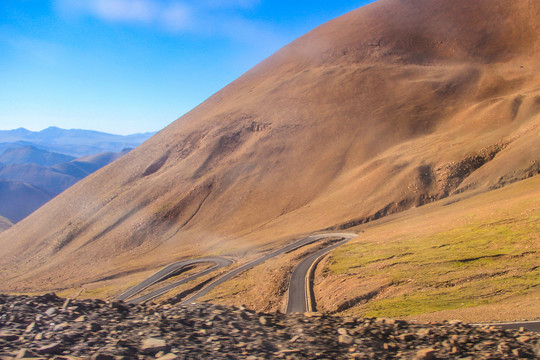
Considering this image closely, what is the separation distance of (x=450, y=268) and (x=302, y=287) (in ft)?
42.3

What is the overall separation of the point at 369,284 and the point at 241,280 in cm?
1530

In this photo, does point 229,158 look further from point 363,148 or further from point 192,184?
point 363,148

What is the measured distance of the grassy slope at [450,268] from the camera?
88.0 feet

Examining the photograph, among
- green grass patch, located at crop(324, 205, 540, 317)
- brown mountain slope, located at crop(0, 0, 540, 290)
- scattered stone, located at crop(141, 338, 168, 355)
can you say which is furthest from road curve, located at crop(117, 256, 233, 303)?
scattered stone, located at crop(141, 338, 168, 355)

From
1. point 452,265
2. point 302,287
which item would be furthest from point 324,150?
point 452,265

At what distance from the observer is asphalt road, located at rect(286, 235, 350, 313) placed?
32812 millimetres

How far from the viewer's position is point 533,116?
72.9m

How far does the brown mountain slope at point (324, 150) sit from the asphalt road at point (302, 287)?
17.2 metres

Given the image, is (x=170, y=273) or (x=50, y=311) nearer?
(x=50, y=311)

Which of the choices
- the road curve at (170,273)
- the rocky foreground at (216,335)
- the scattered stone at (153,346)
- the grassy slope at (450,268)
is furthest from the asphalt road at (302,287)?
the scattered stone at (153,346)

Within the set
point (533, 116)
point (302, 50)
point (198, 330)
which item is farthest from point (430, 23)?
point (198, 330)

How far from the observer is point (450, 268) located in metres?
33.2

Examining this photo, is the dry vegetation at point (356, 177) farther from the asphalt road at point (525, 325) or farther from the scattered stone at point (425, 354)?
the scattered stone at point (425, 354)

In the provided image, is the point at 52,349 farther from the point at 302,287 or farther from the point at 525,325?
the point at 302,287
